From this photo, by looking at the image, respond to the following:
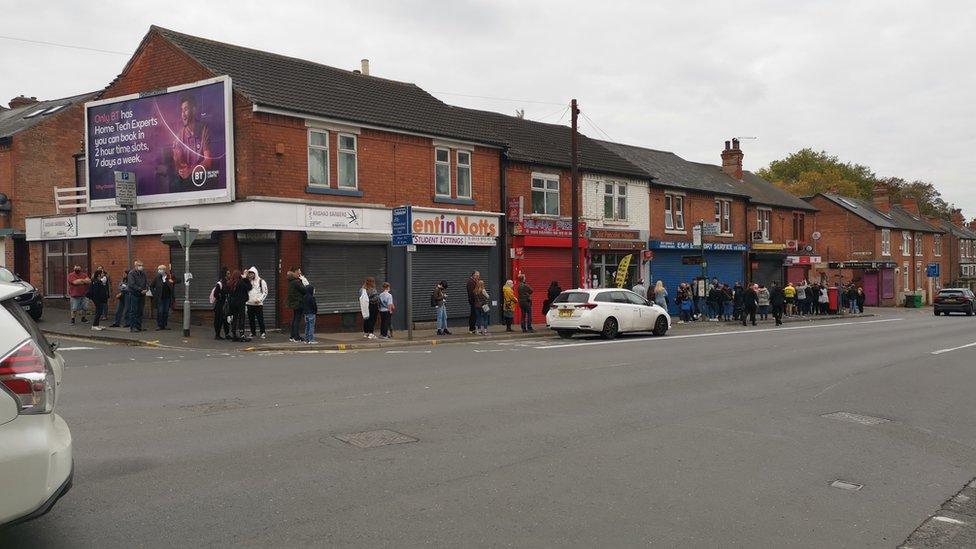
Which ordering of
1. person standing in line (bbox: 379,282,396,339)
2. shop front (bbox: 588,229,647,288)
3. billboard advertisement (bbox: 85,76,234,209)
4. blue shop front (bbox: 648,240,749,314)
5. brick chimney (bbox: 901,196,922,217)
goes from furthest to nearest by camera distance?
brick chimney (bbox: 901,196,922,217), blue shop front (bbox: 648,240,749,314), shop front (bbox: 588,229,647,288), billboard advertisement (bbox: 85,76,234,209), person standing in line (bbox: 379,282,396,339)

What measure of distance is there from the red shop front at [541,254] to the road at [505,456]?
14.5 m

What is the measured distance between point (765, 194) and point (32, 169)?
118 ft

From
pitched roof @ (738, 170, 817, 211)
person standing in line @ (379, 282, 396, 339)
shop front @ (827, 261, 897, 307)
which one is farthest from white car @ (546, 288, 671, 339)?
shop front @ (827, 261, 897, 307)

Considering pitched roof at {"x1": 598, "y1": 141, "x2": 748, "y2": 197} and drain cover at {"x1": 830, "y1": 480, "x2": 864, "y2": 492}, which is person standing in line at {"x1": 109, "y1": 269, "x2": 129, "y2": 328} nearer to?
drain cover at {"x1": 830, "y1": 480, "x2": 864, "y2": 492}

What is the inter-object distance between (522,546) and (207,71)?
19878 millimetres

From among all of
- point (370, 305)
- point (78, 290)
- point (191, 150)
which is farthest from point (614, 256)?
→ point (78, 290)

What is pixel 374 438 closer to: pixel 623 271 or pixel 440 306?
pixel 440 306

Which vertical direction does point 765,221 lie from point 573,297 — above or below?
above

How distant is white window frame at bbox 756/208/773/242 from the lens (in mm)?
42031

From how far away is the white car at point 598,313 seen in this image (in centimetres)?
2127

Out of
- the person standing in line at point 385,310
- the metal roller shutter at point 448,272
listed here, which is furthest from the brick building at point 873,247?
the person standing in line at point 385,310

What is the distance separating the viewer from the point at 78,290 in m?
21.2

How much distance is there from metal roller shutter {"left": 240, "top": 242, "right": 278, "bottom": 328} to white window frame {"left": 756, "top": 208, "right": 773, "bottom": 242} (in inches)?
1148

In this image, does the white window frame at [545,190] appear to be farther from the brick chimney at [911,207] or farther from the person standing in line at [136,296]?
the brick chimney at [911,207]
